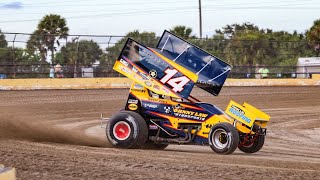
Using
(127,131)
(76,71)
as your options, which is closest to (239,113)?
(127,131)

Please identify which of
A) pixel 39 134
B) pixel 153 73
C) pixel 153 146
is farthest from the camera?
pixel 39 134

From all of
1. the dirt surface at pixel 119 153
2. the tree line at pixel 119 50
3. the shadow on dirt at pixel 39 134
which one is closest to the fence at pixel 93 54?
the tree line at pixel 119 50

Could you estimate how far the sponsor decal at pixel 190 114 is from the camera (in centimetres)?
1243

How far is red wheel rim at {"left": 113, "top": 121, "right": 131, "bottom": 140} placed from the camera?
12.6 m

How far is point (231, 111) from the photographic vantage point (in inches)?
488

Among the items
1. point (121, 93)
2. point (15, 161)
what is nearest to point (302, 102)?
point (121, 93)

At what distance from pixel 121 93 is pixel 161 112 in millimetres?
17627

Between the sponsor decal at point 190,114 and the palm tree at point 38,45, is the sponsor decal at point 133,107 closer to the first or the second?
the sponsor decal at point 190,114

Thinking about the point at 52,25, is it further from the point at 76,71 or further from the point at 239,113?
the point at 239,113

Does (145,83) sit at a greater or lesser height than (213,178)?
greater

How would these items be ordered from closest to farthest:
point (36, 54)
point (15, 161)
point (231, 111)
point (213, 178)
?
1. point (213, 178)
2. point (15, 161)
3. point (231, 111)
4. point (36, 54)

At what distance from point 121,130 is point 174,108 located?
102cm

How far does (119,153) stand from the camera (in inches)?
447

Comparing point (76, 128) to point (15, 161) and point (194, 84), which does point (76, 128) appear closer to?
point (194, 84)
